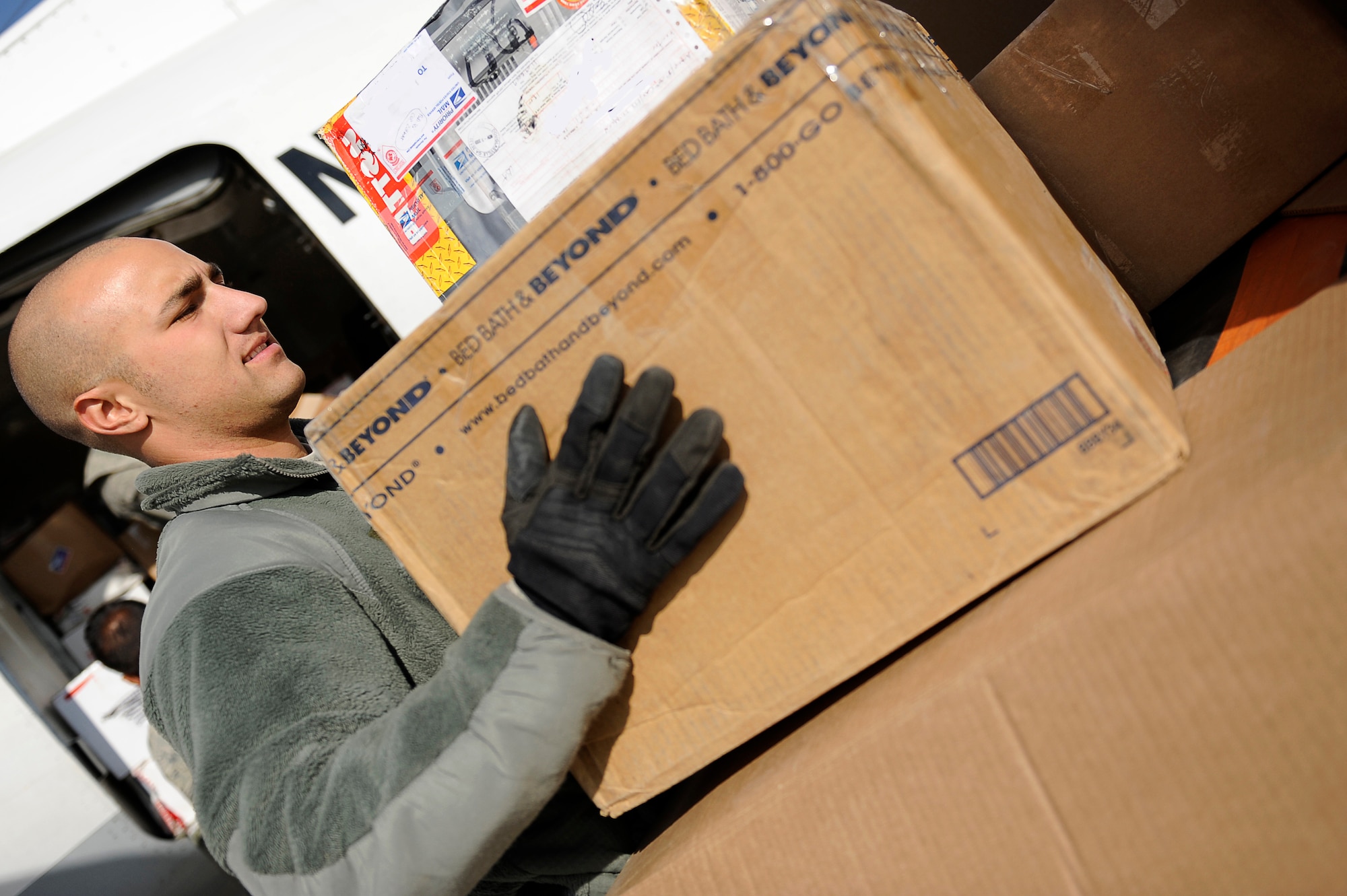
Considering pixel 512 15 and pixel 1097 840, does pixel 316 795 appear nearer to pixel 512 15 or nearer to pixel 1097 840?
pixel 1097 840

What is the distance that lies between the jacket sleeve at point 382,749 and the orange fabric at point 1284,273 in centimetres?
95

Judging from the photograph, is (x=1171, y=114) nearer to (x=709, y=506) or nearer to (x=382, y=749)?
(x=709, y=506)

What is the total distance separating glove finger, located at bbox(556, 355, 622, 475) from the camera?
0.74 meters

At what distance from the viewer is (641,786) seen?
2.78 feet

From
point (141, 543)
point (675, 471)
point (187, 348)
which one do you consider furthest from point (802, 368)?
point (141, 543)

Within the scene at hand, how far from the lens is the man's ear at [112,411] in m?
1.24

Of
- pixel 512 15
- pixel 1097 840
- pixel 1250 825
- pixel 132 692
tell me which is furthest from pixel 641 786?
pixel 132 692

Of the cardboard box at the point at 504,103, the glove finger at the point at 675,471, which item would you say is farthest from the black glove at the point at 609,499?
the cardboard box at the point at 504,103

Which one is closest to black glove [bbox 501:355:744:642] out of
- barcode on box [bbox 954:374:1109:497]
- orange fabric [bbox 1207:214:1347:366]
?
barcode on box [bbox 954:374:1109:497]

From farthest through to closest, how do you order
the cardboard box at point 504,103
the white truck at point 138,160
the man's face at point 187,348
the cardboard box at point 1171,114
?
the white truck at point 138,160
the man's face at point 187,348
the cardboard box at point 1171,114
the cardboard box at point 504,103

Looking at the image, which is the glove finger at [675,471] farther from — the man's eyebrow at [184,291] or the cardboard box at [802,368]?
the man's eyebrow at [184,291]

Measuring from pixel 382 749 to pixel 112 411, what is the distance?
94 cm

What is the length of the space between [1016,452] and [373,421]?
0.70 m

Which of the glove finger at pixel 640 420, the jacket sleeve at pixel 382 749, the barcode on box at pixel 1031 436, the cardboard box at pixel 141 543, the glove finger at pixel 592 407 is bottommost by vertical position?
the barcode on box at pixel 1031 436
